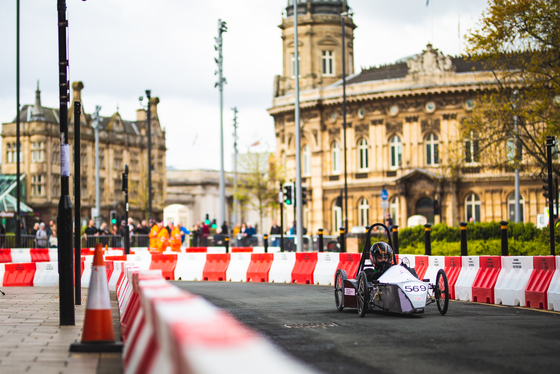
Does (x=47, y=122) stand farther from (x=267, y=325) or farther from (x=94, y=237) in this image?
(x=267, y=325)

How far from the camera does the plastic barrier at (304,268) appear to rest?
71.6ft

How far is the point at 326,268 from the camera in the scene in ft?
70.2

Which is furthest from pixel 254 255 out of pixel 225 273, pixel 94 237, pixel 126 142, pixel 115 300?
pixel 126 142

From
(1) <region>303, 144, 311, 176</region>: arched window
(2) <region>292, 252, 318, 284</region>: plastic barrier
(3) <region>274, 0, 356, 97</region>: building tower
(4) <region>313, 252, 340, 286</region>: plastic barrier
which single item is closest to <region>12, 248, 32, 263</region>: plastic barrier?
(2) <region>292, 252, 318, 284</region>: plastic barrier

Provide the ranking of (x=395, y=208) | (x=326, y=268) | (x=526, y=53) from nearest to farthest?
(x=326, y=268)
(x=526, y=53)
(x=395, y=208)

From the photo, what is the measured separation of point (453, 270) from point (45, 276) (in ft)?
33.4

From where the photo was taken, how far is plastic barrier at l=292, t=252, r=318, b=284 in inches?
859

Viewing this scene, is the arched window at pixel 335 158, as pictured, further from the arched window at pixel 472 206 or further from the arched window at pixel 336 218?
the arched window at pixel 472 206

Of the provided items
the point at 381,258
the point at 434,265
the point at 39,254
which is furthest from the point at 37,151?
the point at 381,258

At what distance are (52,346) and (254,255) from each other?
15.1 m

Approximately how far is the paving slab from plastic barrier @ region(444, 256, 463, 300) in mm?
6473

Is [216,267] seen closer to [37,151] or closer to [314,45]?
[314,45]

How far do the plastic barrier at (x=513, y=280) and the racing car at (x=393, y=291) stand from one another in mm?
2430

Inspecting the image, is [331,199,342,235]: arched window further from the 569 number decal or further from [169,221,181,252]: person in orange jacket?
the 569 number decal
